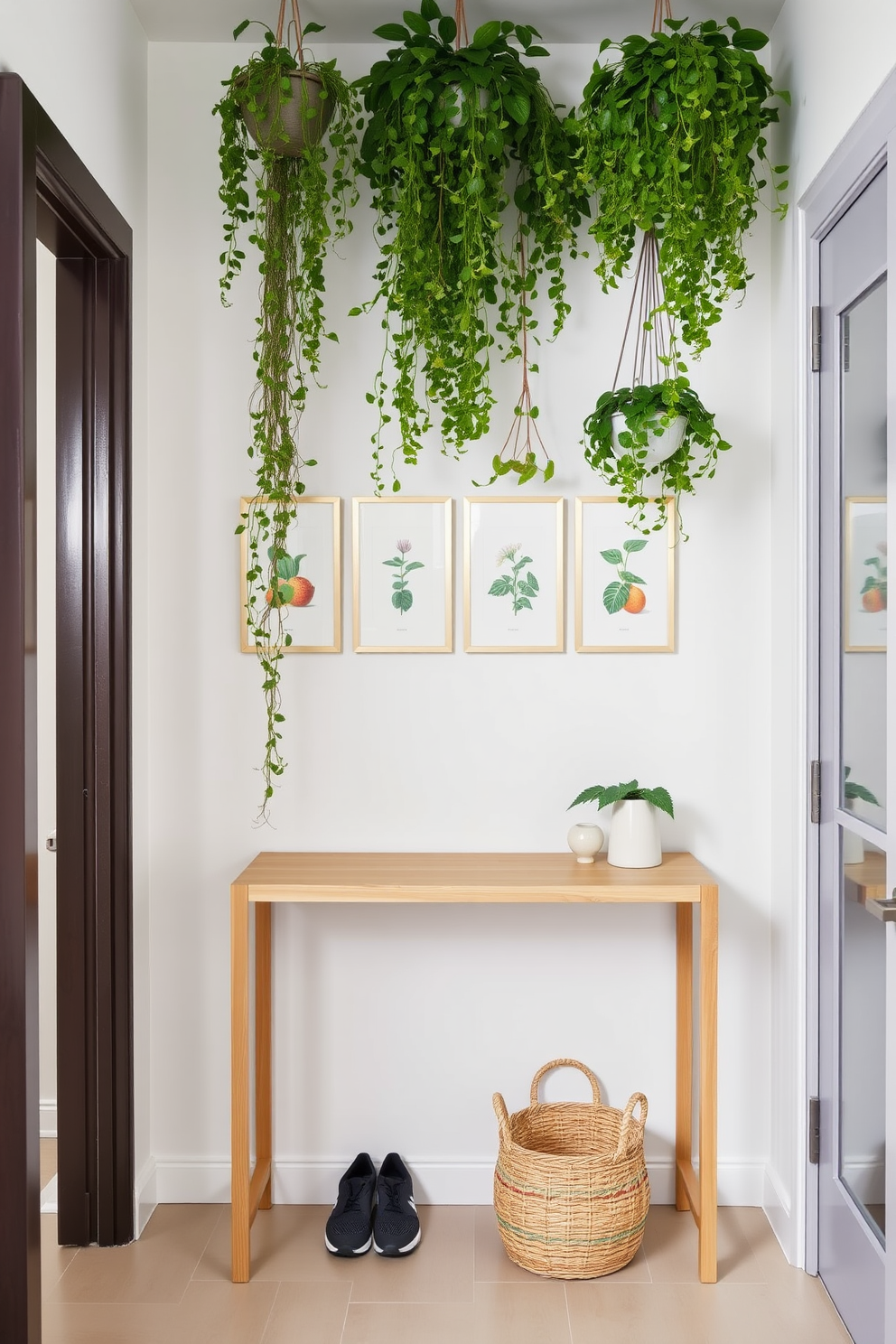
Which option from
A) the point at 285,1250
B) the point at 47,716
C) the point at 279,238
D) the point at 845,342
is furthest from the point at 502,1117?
the point at 279,238

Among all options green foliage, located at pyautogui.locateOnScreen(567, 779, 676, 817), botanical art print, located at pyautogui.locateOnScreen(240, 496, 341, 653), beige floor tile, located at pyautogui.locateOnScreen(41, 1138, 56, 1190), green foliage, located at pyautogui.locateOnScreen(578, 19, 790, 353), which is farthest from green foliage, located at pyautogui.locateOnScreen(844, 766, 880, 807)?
beige floor tile, located at pyautogui.locateOnScreen(41, 1138, 56, 1190)

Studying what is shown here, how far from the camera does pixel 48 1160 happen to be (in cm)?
276

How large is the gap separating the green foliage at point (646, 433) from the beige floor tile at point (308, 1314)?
1.71 meters

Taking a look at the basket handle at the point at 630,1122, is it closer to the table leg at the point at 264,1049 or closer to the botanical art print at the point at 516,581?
the table leg at the point at 264,1049

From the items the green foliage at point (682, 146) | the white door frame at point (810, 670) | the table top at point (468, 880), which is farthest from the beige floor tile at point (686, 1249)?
the green foliage at point (682, 146)

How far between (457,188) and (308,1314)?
2338mm

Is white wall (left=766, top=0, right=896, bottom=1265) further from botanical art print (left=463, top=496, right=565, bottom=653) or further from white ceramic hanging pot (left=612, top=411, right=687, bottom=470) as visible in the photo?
botanical art print (left=463, top=496, right=565, bottom=653)

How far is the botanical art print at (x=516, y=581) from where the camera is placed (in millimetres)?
2516

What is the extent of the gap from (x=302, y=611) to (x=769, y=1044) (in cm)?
151

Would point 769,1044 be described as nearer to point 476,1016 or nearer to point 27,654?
point 476,1016

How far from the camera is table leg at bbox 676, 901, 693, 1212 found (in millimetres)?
2465

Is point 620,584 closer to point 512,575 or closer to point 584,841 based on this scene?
point 512,575

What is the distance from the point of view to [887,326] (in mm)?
1786

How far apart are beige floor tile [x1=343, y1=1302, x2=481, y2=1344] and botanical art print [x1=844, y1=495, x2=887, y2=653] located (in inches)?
57.6
